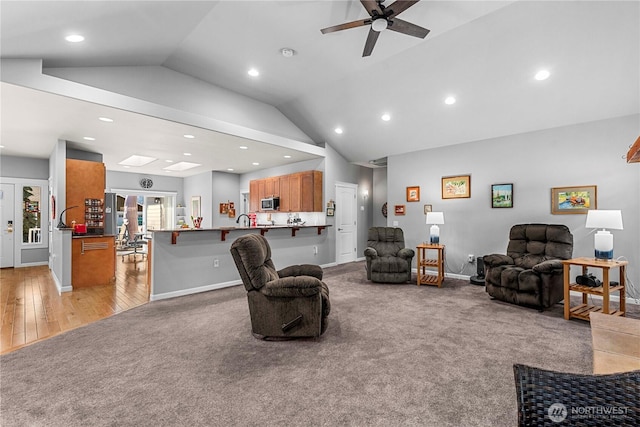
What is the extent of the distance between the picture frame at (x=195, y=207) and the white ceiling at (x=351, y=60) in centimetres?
366

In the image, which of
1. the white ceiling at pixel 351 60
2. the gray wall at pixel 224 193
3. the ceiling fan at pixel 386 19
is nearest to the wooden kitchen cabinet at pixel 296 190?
the white ceiling at pixel 351 60

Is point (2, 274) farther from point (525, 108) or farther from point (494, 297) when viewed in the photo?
point (525, 108)

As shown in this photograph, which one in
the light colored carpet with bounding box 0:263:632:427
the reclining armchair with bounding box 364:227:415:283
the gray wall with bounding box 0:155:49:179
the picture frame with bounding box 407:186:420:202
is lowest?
the light colored carpet with bounding box 0:263:632:427

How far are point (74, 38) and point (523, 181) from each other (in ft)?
20.9

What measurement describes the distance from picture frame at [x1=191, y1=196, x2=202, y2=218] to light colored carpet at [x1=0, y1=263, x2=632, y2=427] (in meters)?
6.11

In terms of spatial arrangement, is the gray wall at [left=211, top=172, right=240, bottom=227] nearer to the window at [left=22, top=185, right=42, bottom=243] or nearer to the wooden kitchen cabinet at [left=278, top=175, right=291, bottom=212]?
the wooden kitchen cabinet at [left=278, top=175, right=291, bottom=212]

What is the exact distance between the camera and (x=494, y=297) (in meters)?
4.21

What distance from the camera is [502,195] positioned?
5266mm

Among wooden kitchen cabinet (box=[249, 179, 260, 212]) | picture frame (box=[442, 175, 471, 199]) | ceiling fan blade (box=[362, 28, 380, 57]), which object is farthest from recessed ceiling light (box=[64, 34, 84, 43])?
picture frame (box=[442, 175, 471, 199])

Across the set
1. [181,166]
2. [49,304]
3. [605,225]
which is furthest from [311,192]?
[605,225]

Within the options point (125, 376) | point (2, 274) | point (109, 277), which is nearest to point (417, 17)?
point (125, 376)

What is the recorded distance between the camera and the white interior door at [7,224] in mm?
6691

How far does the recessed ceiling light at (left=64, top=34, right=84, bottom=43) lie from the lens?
2.97 meters

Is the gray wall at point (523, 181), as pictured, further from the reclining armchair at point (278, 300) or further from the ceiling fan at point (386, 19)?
the reclining armchair at point (278, 300)
